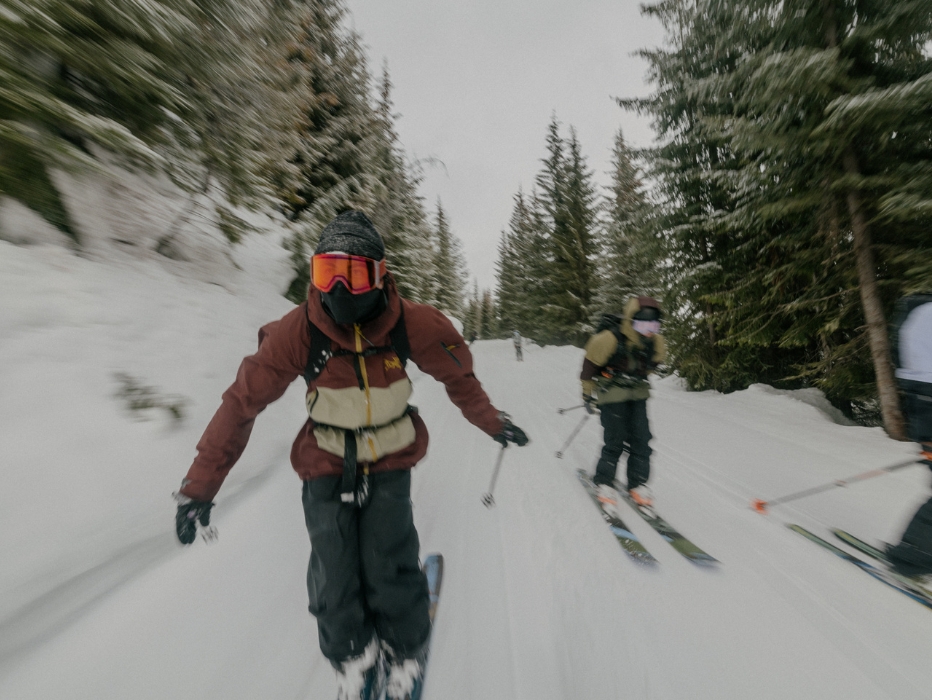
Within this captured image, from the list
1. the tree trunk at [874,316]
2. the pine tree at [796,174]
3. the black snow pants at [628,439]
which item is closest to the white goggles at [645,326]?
the black snow pants at [628,439]

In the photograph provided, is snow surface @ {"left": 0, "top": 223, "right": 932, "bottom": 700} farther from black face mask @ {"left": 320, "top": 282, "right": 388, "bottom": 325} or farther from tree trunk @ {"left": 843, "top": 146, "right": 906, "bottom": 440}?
black face mask @ {"left": 320, "top": 282, "right": 388, "bottom": 325}

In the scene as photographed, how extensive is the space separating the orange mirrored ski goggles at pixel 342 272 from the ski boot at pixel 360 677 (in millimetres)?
1790

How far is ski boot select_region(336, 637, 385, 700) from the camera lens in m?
1.77

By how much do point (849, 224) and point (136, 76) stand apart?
10.0 metres

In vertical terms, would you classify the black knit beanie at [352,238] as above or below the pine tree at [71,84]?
below

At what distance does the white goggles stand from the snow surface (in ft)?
6.18

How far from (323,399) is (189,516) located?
88 centimetres

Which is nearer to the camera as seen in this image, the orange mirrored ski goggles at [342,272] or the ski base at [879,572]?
the orange mirrored ski goggles at [342,272]

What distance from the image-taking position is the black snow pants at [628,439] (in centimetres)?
394

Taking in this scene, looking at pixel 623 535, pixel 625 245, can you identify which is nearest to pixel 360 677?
pixel 623 535

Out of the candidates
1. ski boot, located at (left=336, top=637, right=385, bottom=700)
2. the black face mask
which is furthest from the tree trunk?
ski boot, located at (left=336, top=637, right=385, bottom=700)

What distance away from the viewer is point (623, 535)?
3299mm

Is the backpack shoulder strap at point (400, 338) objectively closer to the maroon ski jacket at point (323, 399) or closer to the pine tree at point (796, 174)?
the maroon ski jacket at point (323, 399)

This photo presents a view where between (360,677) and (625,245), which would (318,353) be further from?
(625,245)
